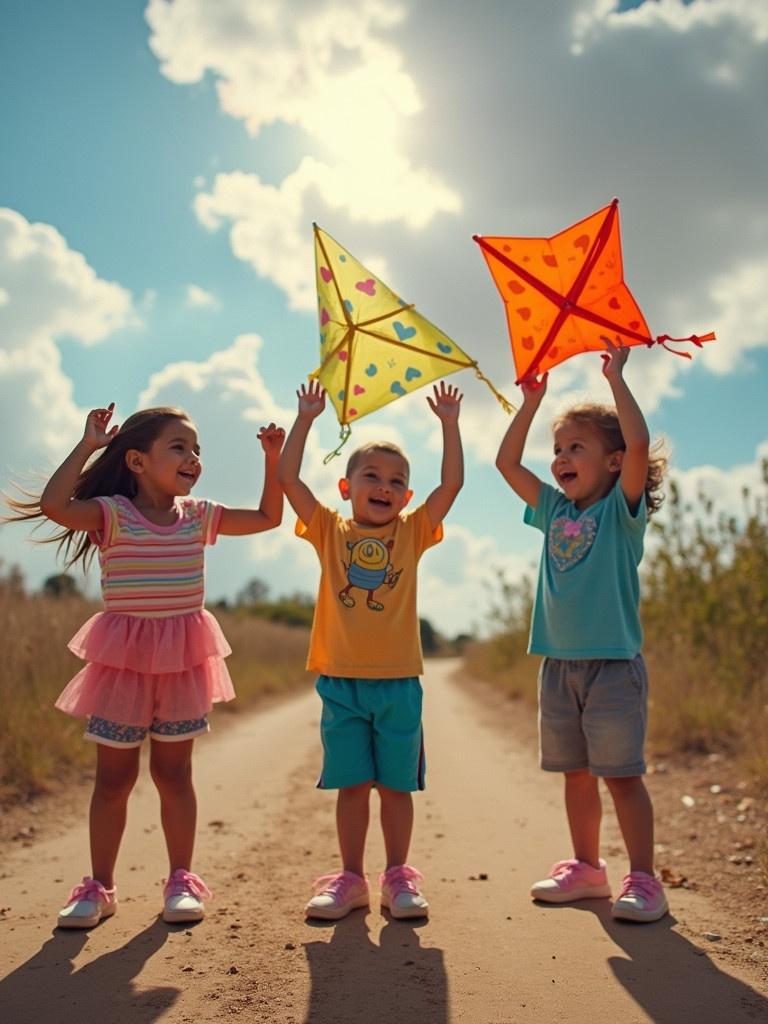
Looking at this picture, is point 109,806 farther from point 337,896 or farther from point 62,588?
point 62,588

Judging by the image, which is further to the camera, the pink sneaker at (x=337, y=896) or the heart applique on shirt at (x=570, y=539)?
A: the heart applique on shirt at (x=570, y=539)

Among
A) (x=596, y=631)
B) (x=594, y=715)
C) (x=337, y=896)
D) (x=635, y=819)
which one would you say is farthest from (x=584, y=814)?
(x=337, y=896)

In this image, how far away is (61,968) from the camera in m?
2.69

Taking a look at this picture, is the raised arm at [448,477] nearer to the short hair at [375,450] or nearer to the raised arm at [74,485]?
the short hair at [375,450]

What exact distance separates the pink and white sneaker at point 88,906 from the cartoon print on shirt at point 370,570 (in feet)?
4.51

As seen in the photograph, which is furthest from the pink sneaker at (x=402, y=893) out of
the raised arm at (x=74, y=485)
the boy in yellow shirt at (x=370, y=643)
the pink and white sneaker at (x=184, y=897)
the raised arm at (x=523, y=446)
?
the raised arm at (x=74, y=485)

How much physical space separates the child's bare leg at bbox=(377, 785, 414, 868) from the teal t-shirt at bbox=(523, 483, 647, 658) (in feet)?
2.66

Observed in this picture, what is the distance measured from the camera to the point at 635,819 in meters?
3.44

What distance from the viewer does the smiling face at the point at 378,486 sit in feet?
12.1

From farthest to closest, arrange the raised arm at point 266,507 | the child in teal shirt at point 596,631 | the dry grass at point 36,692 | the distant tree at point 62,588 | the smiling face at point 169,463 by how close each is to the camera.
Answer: the distant tree at point 62,588, the dry grass at point 36,692, the raised arm at point 266,507, the smiling face at point 169,463, the child in teal shirt at point 596,631

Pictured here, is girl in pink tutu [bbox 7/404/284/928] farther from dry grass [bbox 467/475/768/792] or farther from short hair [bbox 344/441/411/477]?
dry grass [bbox 467/475/768/792]

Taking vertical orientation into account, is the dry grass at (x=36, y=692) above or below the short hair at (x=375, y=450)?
below

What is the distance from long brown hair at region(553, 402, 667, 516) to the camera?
3.77m

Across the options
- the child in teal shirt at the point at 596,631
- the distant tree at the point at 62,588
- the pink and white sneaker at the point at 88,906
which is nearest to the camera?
the pink and white sneaker at the point at 88,906
